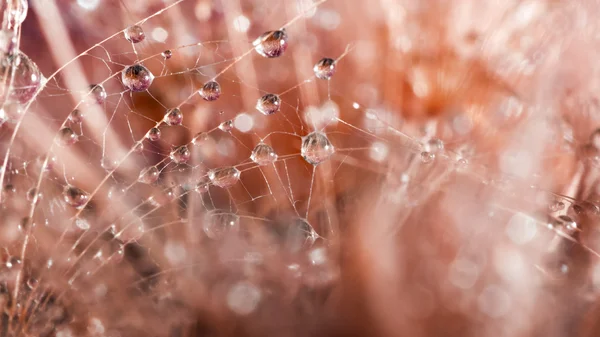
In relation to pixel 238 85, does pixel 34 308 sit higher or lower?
lower

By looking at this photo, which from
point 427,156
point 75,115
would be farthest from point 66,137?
point 427,156

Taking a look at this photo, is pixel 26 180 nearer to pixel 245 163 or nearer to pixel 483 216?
pixel 245 163

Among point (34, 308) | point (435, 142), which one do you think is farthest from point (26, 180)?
point (435, 142)

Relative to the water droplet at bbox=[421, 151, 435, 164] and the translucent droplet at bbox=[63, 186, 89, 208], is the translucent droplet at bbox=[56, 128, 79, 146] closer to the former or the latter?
the translucent droplet at bbox=[63, 186, 89, 208]

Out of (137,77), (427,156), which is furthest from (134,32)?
(427,156)

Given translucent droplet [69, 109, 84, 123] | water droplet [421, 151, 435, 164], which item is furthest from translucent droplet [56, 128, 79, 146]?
water droplet [421, 151, 435, 164]

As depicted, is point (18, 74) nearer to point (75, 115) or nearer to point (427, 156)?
point (75, 115)
